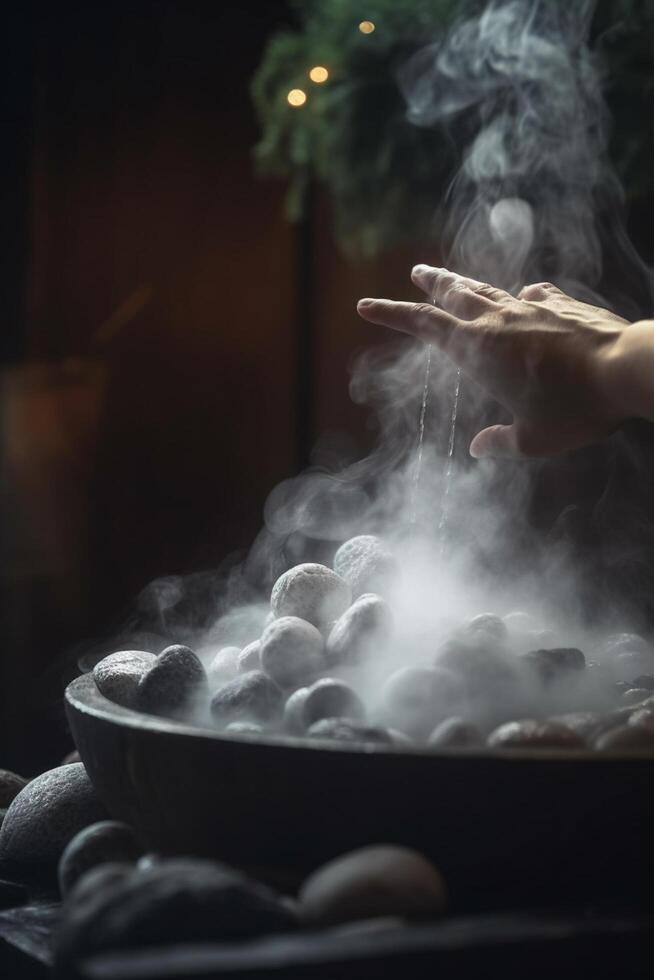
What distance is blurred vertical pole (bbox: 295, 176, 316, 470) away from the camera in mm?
3771

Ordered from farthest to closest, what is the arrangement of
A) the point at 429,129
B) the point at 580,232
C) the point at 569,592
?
the point at 580,232 → the point at 429,129 → the point at 569,592

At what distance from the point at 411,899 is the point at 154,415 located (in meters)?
2.91

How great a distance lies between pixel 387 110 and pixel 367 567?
1.23 metres

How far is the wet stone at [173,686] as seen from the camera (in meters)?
1.15

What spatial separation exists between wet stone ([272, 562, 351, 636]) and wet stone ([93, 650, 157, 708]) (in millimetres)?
175

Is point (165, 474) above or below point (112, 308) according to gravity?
below

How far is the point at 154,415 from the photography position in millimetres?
3607

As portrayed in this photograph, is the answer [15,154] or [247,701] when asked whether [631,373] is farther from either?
[15,154]

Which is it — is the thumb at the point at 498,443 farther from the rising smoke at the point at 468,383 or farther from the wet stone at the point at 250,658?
the wet stone at the point at 250,658

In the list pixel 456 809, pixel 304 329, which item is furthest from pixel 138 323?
pixel 456 809

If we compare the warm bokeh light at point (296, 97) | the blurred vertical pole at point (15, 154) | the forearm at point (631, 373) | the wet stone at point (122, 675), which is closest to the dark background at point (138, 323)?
the blurred vertical pole at point (15, 154)

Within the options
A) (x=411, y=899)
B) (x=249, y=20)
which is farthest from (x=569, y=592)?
(x=249, y=20)

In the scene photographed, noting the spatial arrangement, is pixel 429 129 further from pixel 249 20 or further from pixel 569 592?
pixel 249 20

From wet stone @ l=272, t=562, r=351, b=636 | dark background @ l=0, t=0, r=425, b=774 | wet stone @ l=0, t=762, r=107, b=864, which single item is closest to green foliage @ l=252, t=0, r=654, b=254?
dark background @ l=0, t=0, r=425, b=774
